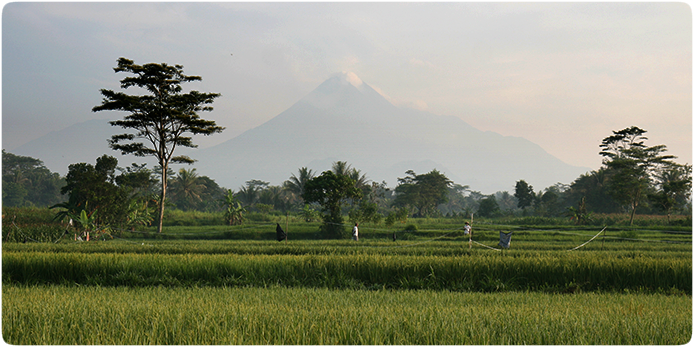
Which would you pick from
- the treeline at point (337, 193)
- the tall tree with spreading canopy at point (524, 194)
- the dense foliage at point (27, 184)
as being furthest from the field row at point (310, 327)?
the dense foliage at point (27, 184)

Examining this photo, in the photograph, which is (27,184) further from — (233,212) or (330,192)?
(330,192)

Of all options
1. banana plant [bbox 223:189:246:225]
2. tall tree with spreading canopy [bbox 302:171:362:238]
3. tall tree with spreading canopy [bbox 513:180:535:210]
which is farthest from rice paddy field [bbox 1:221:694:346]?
tall tree with spreading canopy [bbox 513:180:535:210]

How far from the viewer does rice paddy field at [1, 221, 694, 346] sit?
3.64 metres

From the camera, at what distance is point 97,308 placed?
459cm

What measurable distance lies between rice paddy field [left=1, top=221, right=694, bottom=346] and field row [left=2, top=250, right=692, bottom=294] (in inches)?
1.0

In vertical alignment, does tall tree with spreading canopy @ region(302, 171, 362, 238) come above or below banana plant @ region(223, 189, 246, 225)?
above

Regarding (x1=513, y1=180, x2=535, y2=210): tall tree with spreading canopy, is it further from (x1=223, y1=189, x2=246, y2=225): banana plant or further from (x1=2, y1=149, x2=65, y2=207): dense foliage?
(x1=2, y1=149, x2=65, y2=207): dense foliage

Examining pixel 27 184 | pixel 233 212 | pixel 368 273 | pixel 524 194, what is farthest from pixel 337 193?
pixel 27 184

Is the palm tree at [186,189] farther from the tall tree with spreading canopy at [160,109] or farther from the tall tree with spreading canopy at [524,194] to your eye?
the tall tree with spreading canopy at [524,194]

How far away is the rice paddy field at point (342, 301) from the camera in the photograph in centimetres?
364

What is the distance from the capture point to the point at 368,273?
8750 mm

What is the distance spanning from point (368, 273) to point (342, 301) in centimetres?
313

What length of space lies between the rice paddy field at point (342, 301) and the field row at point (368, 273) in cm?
2

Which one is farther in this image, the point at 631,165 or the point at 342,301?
the point at 631,165
